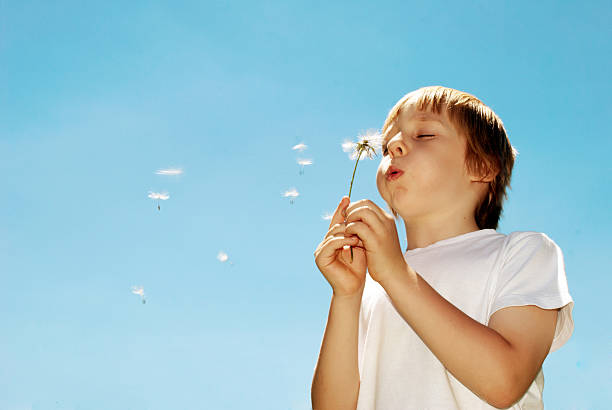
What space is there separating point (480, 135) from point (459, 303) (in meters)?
0.90

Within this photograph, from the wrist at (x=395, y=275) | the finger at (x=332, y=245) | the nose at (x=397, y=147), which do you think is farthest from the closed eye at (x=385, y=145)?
the wrist at (x=395, y=275)

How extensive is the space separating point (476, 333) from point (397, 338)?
1.77 feet

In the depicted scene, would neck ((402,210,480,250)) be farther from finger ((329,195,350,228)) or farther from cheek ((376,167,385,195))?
finger ((329,195,350,228))

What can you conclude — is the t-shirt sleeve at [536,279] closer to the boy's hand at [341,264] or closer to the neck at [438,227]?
the neck at [438,227]

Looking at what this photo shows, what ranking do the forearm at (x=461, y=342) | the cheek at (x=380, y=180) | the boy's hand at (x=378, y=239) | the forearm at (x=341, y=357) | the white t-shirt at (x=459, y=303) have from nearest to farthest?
the forearm at (x=461, y=342) → the boy's hand at (x=378, y=239) → the white t-shirt at (x=459, y=303) → the forearm at (x=341, y=357) → the cheek at (x=380, y=180)

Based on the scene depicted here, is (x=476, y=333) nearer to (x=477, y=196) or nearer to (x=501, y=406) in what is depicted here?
(x=501, y=406)

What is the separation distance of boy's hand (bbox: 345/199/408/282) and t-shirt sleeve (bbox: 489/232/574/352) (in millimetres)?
457

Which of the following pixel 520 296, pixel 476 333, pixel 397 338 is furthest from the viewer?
pixel 397 338

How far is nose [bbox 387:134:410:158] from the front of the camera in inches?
103

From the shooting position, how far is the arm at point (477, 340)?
2.02 meters

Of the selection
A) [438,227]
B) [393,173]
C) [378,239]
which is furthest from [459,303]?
[393,173]

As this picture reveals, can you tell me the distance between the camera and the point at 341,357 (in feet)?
8.46

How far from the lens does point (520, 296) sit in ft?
7.16

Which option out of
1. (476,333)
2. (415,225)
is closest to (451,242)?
(415,225)
